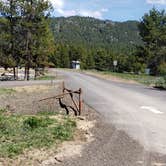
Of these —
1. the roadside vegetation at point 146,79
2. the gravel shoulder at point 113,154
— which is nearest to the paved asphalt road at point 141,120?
the gravel shoulder at point 113,154

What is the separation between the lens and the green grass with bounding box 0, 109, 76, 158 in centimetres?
1049

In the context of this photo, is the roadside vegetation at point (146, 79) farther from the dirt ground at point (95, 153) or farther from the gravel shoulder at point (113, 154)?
the gravel shoulder at point (113, 154)

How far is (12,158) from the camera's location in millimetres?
9586

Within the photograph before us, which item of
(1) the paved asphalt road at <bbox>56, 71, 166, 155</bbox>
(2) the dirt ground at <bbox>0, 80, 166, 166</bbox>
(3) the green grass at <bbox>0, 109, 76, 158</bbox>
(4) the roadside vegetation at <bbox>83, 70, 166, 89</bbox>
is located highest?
(3) the green grass at <bbox>0, 109, 76, 158</bbox>

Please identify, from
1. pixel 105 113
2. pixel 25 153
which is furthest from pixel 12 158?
pixel 105 113

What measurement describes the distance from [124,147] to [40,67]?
4220cm

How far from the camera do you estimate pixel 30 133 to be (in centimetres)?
1220

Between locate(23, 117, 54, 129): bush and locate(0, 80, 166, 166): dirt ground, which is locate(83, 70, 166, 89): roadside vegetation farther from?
locate(0, 80, 166, 166): dirt ground

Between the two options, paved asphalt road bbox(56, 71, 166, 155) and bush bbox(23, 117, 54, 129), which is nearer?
paved asphalt road bbox(56, 71, 166, 155)

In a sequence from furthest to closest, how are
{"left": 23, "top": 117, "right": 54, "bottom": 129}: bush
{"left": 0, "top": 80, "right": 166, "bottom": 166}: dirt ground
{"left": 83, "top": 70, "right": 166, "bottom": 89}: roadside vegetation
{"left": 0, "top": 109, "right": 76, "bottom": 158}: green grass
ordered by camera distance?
{"left": 83, "top": 70, "right": 166, "bottom": 89}: roadside vegetation, {"left": 23, "top": 117, "right": 54, "bottom": 129}: bush, {"left": 0, "top": 109, "right": 76, "bottom": 158}: green grass, {"left": 0, "top": 80, "right": 166, "bottom": 166}: dirt ground

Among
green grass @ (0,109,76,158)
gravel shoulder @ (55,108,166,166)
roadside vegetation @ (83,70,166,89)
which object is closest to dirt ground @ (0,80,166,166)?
gravel shoulder @ (55,108,166,166)

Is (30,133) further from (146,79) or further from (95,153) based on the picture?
(146,79)

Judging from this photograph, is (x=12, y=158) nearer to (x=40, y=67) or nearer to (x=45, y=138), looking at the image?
(x=45, y=138)

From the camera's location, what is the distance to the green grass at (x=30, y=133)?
413 inches
